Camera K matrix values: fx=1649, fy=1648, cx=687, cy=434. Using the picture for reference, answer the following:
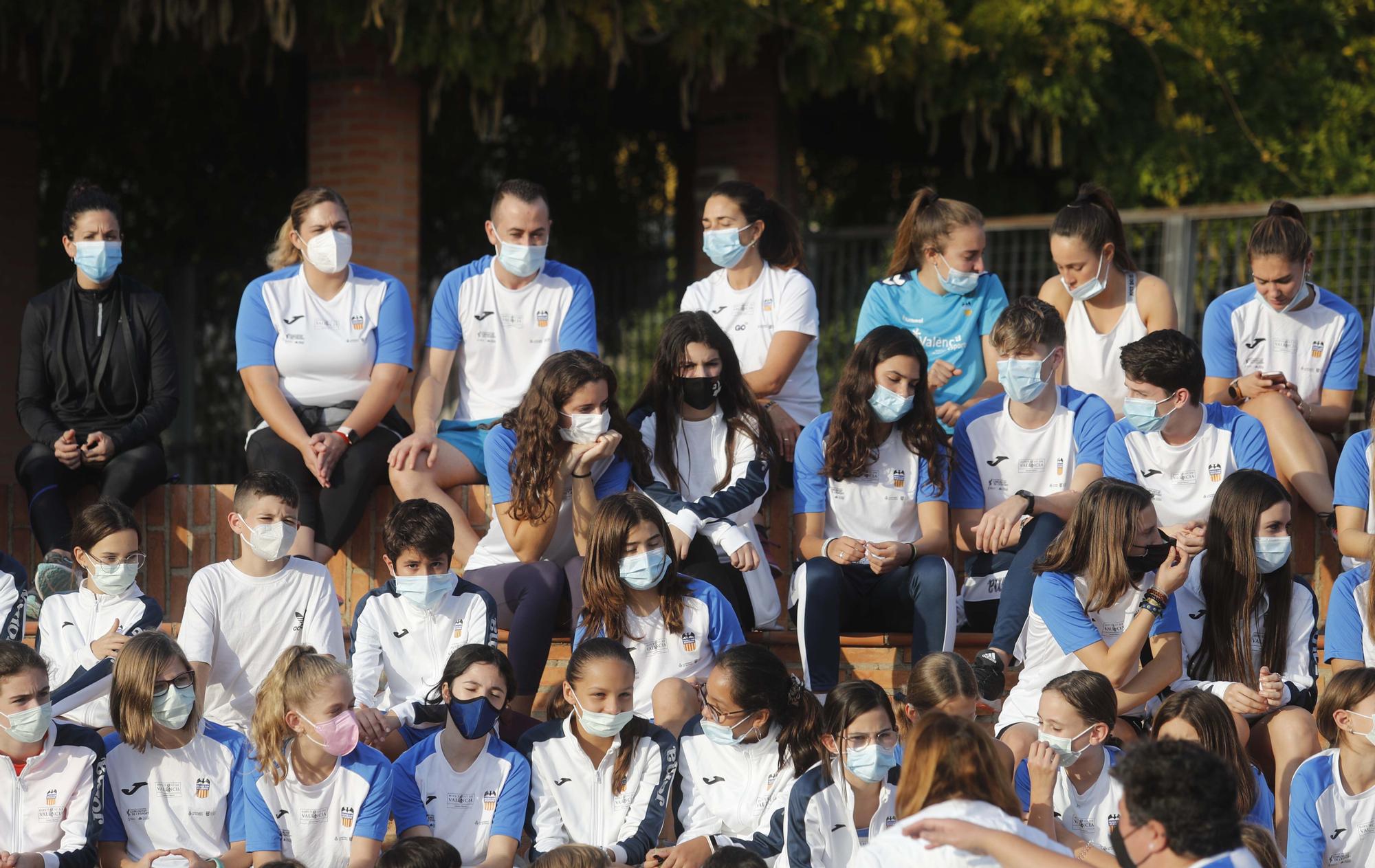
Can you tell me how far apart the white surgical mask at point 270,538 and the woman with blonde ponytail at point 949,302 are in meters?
2.63

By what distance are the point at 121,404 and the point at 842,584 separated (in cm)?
307

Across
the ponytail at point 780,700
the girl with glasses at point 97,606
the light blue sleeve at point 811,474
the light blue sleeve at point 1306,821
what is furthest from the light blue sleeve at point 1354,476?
the girl with glasses at point 97,606

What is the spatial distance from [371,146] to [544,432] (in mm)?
4995

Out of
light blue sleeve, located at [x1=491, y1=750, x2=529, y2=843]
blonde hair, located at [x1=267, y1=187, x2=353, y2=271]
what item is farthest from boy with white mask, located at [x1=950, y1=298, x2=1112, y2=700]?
blonde hair, located at [x1=267, y1=187, x2=353, y2=271]

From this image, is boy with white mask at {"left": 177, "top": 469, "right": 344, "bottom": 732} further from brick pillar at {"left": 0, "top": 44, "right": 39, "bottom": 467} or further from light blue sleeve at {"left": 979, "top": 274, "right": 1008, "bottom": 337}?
brick pillar at {"left": 0, "top": 44, "right": 39, "bottom": 467}

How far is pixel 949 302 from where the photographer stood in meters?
7.17

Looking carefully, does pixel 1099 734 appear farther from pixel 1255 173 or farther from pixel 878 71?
pixel 1255 173

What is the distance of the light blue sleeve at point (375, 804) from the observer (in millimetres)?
5191

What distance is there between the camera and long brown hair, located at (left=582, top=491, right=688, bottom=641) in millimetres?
5750

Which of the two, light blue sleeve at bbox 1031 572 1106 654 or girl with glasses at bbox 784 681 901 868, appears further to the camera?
light blue sleeve at bbox 1031 572 1106 654

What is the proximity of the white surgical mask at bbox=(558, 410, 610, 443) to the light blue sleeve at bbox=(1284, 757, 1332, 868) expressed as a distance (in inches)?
107

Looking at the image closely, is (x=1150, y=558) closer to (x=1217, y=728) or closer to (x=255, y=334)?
(x=1217, y=728)

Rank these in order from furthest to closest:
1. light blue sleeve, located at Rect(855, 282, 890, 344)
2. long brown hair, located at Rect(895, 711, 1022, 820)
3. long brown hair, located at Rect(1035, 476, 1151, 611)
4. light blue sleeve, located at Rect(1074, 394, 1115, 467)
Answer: light blue sleeve, located at Rect(855, 282, 890, 344)
light blue sleeve, located at Rect(1074, 394, 1115, 467)
long brown hair, located at Rect(1035, 476, 1151, 611)
long brown hair, located at Rect(895, 711, 1022, 820)

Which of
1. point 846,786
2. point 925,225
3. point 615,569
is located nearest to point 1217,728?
point 846,786
